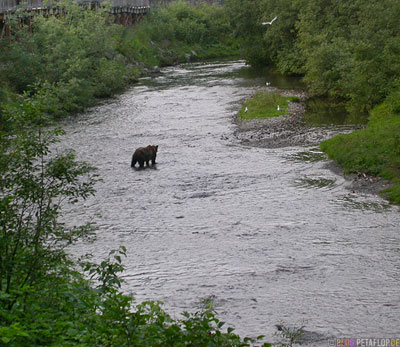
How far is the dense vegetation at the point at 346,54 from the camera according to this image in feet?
73.4

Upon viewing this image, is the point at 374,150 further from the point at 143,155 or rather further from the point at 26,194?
the point at 26,194

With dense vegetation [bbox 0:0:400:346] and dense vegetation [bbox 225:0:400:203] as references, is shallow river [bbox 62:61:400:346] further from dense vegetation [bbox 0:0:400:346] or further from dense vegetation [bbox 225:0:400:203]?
dense vegetation [bbox 225:0:400:203]

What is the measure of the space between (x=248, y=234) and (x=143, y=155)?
9.01 m

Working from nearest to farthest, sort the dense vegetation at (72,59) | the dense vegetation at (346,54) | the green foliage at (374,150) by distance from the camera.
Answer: the green foliage at (374,150) < the dense vegetation at (346,54) < the dense vegetation at (72,59)

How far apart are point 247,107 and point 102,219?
759 inches

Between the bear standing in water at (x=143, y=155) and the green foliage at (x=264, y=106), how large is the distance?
9824 millimetres

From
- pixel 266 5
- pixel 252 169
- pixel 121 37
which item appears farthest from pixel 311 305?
pixel 121 37

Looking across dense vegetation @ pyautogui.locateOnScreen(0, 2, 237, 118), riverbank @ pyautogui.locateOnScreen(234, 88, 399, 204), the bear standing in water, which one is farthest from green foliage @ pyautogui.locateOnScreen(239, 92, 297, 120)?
dense vegetation @ pyautogui.locateOnScreen(0, 2, 237, 118)

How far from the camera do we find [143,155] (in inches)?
932

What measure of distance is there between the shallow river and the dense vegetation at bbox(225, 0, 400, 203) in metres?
2.13

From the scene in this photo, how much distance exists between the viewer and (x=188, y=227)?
55.1 feet

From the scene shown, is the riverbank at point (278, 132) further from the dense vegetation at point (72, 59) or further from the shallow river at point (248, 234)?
the dense vegetation at point (72, 59)

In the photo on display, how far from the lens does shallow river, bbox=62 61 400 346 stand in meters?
11.6

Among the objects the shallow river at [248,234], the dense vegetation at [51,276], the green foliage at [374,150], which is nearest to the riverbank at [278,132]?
the shallow river at [248,234]
